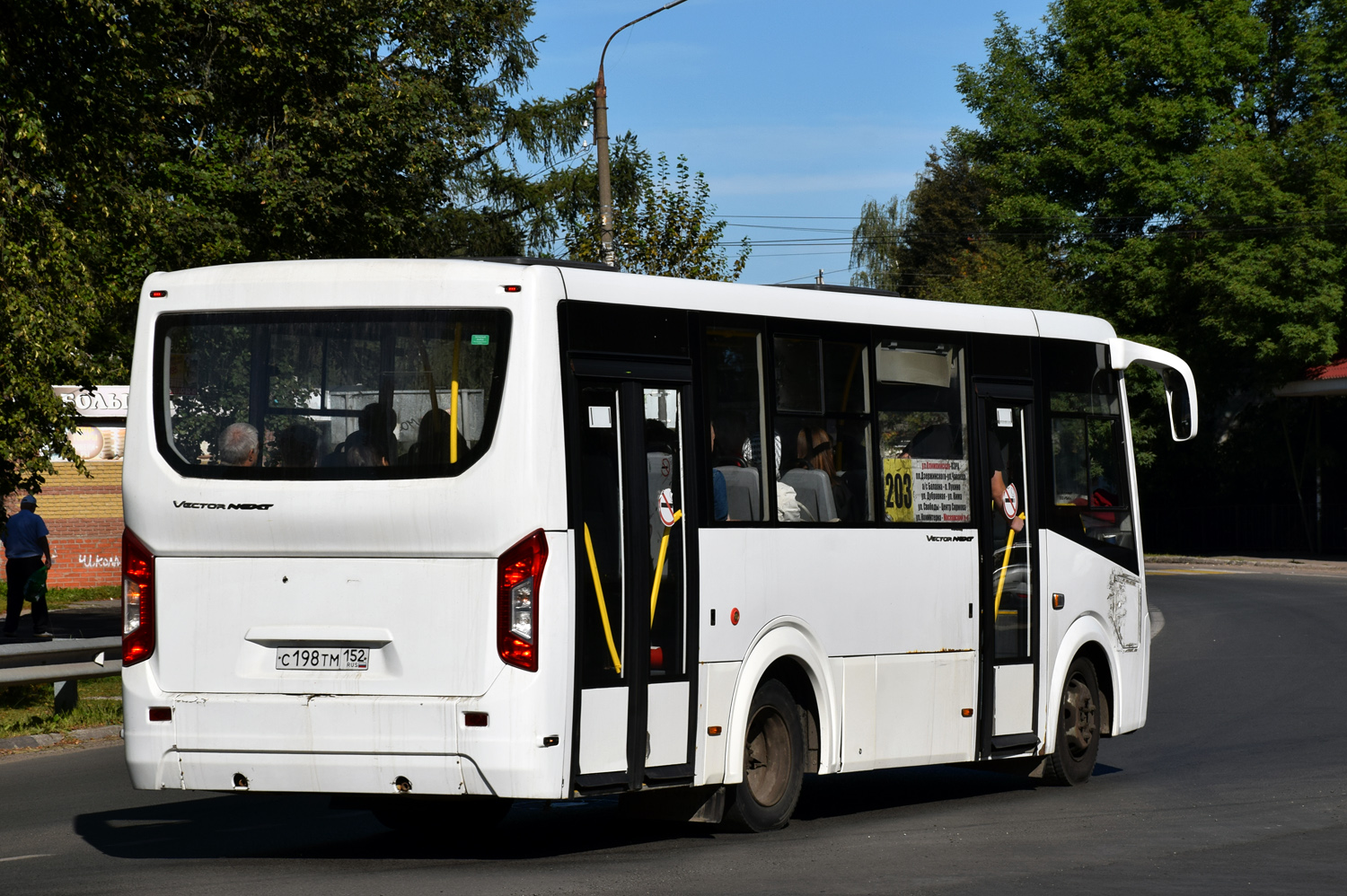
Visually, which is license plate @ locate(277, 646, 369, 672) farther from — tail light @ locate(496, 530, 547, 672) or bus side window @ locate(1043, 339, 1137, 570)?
bus side window @ locate(1043, 339, 1137, 570)

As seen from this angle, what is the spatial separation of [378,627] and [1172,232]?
41042 mm

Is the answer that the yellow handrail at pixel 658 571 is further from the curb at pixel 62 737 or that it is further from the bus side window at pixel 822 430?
the curb at pixel 62 737

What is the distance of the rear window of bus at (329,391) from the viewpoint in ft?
27.3

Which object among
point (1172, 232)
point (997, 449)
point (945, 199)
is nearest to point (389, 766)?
point (997, 449)

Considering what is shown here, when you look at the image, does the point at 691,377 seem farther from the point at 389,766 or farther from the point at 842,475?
the point at 389,766

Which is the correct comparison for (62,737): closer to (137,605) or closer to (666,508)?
(137,605)

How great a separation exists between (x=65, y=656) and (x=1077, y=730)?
9.55m

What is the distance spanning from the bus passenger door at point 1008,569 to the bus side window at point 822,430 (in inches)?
51.9

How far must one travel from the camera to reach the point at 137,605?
8641 mm

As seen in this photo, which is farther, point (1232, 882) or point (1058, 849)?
point (1058, 849)

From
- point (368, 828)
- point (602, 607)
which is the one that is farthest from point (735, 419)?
point (368, 828)

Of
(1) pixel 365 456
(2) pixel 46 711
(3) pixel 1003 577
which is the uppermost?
(1) pixel 365 456

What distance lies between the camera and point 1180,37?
47375 mm

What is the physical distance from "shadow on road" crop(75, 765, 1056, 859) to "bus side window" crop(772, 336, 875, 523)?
1904 millimetres
